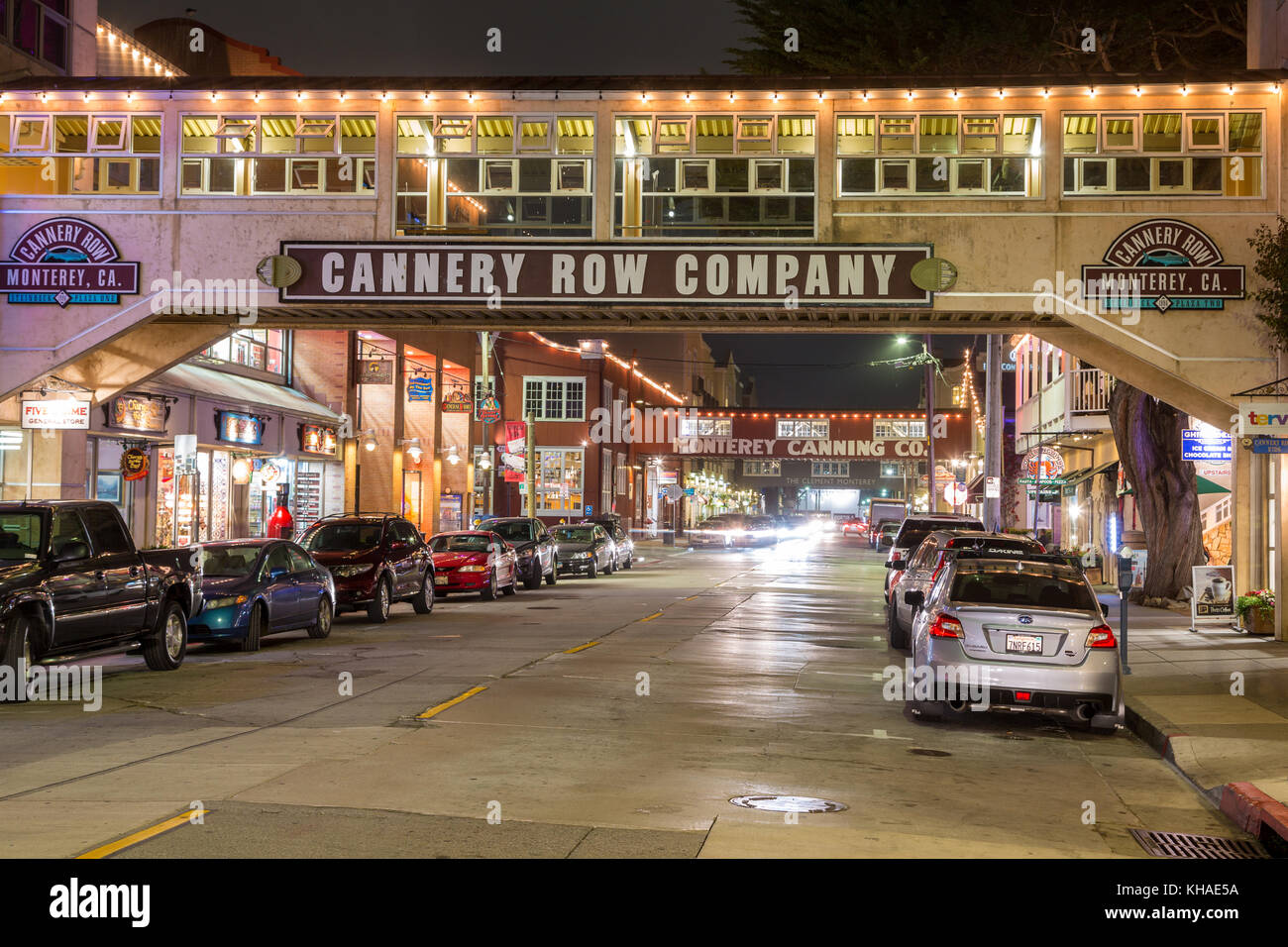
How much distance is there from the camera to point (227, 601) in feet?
60.4

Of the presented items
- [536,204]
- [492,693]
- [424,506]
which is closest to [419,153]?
[536,204]

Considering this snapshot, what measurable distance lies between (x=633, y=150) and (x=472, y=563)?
403 inches

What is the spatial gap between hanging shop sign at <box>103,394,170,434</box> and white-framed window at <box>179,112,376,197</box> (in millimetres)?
6146

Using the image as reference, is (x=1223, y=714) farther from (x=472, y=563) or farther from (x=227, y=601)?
(x=472, y=563)

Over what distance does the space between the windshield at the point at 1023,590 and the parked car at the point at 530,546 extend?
71.1 ft

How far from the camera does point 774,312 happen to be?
77.4 feet

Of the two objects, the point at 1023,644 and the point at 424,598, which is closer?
the point at 1023,644

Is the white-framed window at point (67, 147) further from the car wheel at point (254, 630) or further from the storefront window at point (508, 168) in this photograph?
the car wheel at point (254, 630)

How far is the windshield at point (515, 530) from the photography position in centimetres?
3581

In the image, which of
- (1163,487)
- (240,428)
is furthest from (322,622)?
(1163,487)

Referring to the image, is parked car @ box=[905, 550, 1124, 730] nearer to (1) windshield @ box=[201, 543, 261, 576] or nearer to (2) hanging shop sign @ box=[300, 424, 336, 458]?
(1) windshield @ box=[201, 543, 261, 576]

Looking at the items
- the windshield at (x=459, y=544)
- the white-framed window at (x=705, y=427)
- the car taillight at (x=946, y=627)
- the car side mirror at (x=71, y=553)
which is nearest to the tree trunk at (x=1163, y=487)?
the windshield at (x=459, y=544)

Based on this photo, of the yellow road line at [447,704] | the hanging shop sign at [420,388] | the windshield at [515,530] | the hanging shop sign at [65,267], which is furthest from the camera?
the hanging shop sign at [420,388]


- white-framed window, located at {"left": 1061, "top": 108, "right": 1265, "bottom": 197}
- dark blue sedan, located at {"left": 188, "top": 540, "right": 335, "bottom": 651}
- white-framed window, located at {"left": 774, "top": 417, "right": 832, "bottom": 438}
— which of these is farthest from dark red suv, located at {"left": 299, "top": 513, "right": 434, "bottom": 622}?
white-framed window, located at {"left": 774, "top": 417, "right": 832, "bottom": 438}
